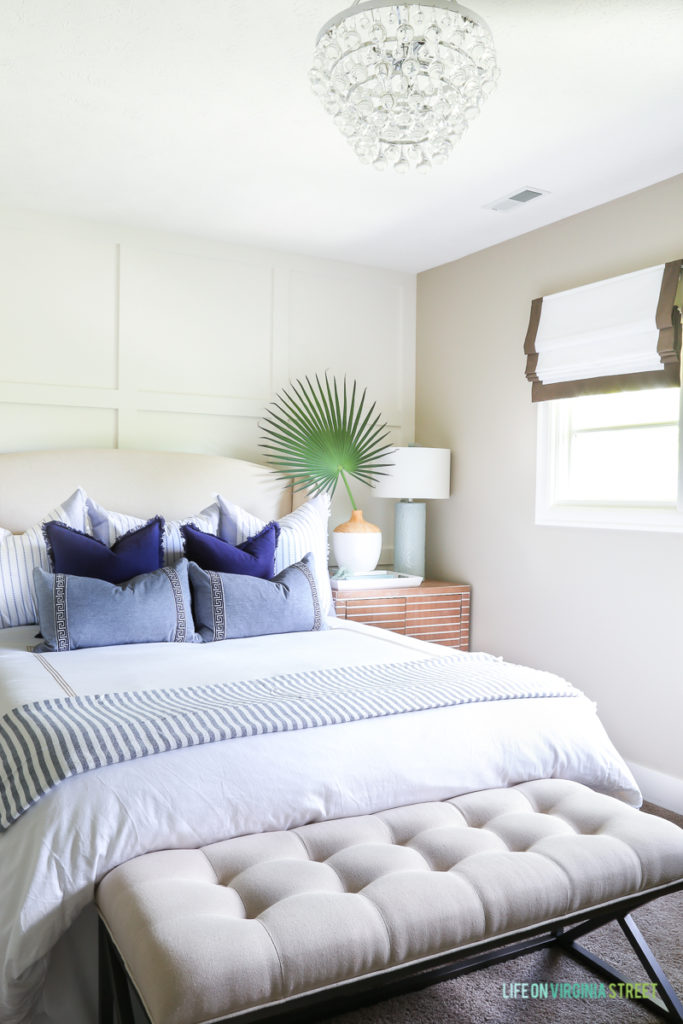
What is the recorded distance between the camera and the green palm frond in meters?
4.04

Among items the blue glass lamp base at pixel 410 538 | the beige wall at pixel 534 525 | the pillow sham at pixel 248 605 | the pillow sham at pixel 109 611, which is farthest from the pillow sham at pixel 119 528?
the beige wall at pixel 534 525

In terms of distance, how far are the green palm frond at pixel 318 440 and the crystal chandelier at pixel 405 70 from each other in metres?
1.91

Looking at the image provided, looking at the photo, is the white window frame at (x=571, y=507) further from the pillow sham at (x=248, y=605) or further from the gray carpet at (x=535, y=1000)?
the gray carpet at (x=535, y=1000)

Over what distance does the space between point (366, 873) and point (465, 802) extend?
1.44 ft

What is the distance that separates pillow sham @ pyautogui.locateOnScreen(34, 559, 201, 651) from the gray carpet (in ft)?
4.27

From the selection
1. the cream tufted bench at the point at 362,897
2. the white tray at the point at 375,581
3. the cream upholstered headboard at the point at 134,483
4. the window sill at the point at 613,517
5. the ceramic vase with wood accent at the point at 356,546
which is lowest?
the cream tufted bench at the point at 362,897

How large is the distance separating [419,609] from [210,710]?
2.23 m

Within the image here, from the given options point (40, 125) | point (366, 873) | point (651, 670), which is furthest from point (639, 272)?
point (366, 873)

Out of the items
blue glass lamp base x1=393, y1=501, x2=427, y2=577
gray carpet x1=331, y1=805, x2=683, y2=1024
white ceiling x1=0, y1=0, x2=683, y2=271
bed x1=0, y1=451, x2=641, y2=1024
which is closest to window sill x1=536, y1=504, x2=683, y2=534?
blue glass lamp base x1=393, y1=501, x2=427, y2=577

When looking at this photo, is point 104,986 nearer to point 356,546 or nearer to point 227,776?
point 227,776

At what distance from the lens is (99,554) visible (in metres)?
2.93

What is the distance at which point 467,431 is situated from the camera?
4273mm

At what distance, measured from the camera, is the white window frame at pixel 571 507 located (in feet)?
10.5

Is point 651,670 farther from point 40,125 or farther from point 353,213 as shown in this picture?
point 40,125
